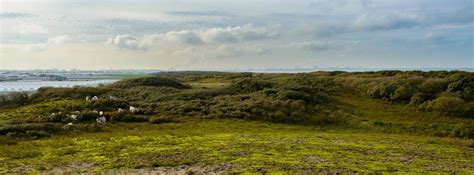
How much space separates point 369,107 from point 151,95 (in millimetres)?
26524

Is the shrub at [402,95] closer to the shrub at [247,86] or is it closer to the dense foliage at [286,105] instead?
the dense foliage at [286,105]

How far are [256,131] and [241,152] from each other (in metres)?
10.3

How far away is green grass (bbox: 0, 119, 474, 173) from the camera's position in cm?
1808

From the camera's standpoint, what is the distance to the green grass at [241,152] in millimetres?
18078

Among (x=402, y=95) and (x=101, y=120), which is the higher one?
(x=402, y=95)

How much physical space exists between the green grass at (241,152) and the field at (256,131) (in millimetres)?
52

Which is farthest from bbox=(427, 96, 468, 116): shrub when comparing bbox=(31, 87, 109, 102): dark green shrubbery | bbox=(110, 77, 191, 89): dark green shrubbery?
bbox=(110, 77, 191, 89): dark green shrubbery

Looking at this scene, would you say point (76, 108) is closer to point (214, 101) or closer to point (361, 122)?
point (214, 101)

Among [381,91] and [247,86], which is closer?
[381,91]

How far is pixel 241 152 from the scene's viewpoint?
2106cm

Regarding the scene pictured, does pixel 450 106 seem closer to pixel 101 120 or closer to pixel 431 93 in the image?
pixel 431 93

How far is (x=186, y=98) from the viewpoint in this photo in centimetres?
4947

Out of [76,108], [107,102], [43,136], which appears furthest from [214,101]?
[43,136]

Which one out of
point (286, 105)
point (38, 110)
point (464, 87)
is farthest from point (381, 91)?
point (38, 110)
